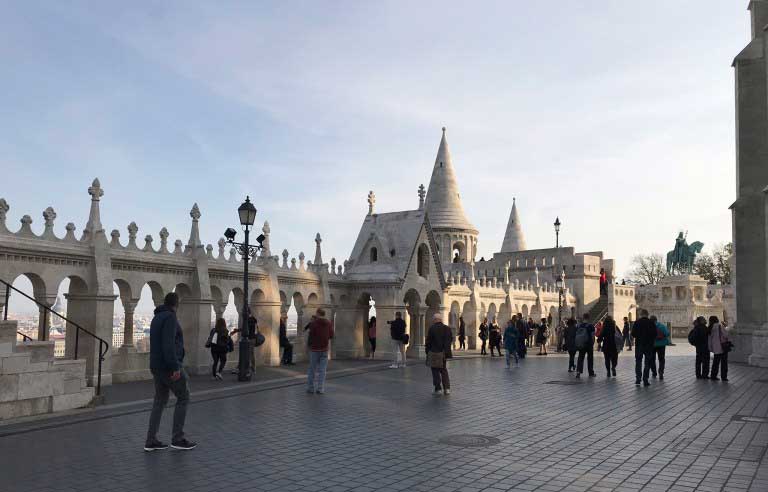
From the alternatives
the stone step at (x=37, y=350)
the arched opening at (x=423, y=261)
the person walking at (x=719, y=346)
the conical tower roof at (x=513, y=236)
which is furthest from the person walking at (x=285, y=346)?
the conical tower roof at (x=513, y=236)

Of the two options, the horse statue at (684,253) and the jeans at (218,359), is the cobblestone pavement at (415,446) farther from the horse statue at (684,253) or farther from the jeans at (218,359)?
the horse statue at (684,253)

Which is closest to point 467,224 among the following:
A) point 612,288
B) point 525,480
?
point 612,288

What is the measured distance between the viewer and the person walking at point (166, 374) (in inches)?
344

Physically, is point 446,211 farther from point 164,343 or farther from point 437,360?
point 164,343

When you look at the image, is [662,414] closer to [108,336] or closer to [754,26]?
[108,336]

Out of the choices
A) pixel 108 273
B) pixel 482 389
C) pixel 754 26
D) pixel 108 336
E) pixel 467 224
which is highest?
pixel 754 26

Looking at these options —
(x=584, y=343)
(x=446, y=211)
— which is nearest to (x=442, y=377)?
(x=584, y=343)

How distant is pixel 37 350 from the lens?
11.6 meters

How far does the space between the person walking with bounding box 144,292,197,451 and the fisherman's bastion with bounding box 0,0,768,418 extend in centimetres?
363

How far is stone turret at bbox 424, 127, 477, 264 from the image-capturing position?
64125mm

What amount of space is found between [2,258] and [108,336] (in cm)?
349

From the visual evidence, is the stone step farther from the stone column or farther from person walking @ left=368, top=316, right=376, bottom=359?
person walking @ left=368, top=316, right=376, bottom=359

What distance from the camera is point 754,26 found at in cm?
2842

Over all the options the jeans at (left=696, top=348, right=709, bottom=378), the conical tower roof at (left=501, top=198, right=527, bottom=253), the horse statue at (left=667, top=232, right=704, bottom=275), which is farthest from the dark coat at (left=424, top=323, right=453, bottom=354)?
the horse statue at (left=667, top=232, right=704, bottom=275)
